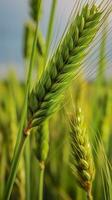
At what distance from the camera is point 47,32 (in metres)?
0.84

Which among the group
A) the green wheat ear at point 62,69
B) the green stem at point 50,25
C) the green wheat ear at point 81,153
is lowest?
the green wheat ear at point 81,153

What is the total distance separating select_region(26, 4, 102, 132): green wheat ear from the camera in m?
0.73

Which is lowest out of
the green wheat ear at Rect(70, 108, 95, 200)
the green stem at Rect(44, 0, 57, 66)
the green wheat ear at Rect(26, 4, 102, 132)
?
the green wheat ear at Rect(70, 108, 95, 200)

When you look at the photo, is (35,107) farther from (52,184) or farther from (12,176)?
(52,184)

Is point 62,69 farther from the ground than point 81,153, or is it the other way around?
point 62,69

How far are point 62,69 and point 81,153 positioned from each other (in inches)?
5.9

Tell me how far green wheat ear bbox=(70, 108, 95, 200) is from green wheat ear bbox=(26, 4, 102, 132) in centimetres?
7

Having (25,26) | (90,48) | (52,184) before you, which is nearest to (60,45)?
(90,48)

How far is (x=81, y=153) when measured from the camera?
0.79 metres

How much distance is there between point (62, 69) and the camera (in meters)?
0.73

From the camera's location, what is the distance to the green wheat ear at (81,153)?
0.79 meters

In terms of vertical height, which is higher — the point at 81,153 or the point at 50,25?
the point at 50,25

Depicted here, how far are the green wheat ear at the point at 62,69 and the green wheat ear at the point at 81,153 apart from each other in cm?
7

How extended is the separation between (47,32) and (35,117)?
0.18m
